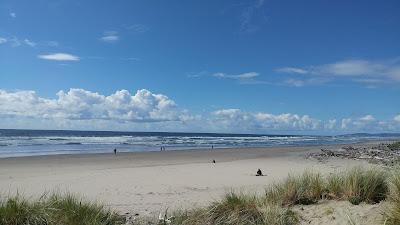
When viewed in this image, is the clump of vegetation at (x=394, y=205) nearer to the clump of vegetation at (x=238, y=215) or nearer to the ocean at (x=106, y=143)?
the clump of vegetation at (x=238, y=215)

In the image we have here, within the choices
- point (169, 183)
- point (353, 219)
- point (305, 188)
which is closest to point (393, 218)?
point (353, 219)

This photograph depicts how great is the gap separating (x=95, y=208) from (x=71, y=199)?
1.51 ft

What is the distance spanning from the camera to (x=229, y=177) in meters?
16.8

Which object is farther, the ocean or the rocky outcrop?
the ocean

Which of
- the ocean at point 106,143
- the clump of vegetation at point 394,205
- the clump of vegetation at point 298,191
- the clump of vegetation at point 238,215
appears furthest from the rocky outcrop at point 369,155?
the ocean at point 106,143

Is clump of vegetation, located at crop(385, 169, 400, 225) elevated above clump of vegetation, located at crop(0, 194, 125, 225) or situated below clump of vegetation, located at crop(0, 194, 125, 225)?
above

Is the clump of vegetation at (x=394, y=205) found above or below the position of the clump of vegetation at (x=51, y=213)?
above

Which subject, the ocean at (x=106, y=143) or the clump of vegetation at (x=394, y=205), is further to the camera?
the ocean at (x=106, y=143)

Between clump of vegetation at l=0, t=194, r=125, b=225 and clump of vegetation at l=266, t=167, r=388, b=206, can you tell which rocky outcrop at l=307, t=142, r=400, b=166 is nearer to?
clump of vegetation at l=266, t=167, r=388, b=206

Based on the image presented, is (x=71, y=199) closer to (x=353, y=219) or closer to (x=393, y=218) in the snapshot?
(x=353, y=219)

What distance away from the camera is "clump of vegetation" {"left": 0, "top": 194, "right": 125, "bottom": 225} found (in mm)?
6527

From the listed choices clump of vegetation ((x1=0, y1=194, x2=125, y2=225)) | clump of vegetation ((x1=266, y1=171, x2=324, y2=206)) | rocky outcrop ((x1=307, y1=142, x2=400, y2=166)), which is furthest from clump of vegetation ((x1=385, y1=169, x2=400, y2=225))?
rocky outcrop ((x1=307, y1=142, x2=400, y2=166))

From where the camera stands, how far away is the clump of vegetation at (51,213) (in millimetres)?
6527

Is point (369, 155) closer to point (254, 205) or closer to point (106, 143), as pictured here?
point (254, 205)
